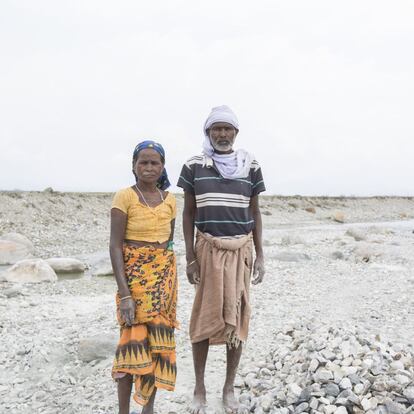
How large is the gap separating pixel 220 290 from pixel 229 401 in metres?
0.91

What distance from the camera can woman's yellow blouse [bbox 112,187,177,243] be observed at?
9.98ft

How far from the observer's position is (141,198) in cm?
310

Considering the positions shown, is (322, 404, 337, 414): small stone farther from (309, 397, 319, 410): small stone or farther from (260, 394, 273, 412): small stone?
(260, 394, 273, 412): small stone

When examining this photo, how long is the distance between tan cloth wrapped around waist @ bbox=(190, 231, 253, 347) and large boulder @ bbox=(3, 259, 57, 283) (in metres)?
7.12

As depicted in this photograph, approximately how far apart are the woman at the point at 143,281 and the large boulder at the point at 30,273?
7.14 m

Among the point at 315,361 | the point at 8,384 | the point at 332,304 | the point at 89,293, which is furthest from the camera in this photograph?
the point at 89,293

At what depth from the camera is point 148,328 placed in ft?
10.1

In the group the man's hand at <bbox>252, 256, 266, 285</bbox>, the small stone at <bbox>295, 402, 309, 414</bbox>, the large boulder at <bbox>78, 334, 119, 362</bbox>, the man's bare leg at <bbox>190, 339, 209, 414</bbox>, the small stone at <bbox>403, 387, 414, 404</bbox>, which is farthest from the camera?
the large boulder at <bbox>78, 334, 119, 362</bbox>

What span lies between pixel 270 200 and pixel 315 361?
37.3m

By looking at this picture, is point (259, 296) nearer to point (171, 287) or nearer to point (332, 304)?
point (332, 304)

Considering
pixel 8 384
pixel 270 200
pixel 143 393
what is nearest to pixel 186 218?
pixel 143 393

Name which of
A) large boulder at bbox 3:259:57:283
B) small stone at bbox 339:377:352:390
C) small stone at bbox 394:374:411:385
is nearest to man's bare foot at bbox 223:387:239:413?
small stone at bbox 339:377:352:390

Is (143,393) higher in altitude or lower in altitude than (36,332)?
higher

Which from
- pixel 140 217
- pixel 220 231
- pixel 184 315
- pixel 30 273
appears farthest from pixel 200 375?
pixel 30 273
